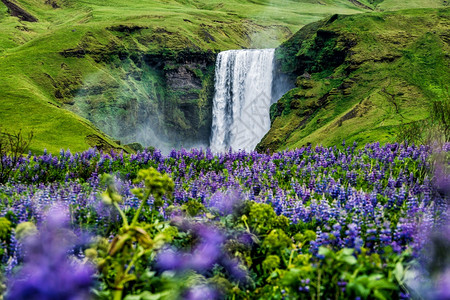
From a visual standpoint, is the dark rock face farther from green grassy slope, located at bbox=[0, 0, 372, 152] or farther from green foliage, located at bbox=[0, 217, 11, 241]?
green foliage, located at bbox=[0, 217, 11, 241]

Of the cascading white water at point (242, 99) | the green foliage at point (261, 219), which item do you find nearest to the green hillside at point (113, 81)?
the cascading white water at point (242, 99)

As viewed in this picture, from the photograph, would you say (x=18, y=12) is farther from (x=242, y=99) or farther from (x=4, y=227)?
(x=4, y=227)

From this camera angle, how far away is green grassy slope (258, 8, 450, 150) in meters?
21.6

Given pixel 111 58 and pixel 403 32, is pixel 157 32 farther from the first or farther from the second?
pixel 403 32

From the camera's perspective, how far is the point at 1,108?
26938mm

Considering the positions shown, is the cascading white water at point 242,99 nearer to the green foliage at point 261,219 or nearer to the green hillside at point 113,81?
the green hillside at point 113,81

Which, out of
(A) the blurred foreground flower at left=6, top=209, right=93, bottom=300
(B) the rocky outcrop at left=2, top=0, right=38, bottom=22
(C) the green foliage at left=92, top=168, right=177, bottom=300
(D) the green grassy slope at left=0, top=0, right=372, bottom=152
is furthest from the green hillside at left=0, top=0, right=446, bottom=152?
(A) the blurred foreground flower at left=6, top=209, right=93, bottom=300

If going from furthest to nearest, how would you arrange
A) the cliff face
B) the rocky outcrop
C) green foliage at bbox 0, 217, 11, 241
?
the rocky outcrop, the cliff face, green foliage at bbox 0, 217, 11, 241

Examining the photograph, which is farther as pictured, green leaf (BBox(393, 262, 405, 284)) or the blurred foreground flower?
green leaf (BBox(393, 262, 405, 284))

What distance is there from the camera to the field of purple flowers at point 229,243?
298cm

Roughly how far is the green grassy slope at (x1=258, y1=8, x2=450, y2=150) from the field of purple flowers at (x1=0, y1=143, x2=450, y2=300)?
1319cm

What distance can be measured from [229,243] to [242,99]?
40.2 m

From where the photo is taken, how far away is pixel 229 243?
410 cm

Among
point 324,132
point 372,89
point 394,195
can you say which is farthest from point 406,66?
point 394,195
